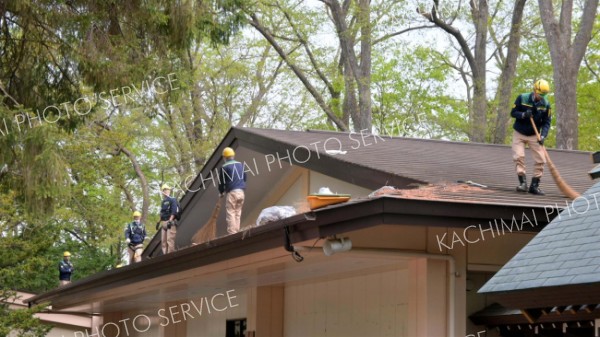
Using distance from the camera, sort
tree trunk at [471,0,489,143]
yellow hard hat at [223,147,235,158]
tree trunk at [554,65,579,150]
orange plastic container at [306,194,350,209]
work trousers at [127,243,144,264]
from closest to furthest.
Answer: orange plastic container at [306,194,350,209] → yellow hard hat at [223,147,235,158] → work trousers at [127,243,144,264] → tree trunk at [554,65,579,150] → tree trunk at [471,0,489,143]

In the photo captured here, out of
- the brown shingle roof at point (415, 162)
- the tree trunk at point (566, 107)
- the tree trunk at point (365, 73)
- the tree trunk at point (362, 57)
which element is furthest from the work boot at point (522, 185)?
the tree trunk at point (365, 73)

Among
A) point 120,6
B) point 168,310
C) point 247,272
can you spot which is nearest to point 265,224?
point 247,272

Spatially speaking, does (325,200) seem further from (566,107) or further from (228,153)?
(566,107)

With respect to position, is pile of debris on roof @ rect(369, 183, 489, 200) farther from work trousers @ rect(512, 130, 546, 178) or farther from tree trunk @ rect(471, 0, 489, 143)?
tree trunk @ rect(471, 0, 489, 143)

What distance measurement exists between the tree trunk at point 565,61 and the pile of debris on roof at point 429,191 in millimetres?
16303

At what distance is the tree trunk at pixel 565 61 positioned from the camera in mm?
27266

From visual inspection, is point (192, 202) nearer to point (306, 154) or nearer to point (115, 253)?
point (306, 154)

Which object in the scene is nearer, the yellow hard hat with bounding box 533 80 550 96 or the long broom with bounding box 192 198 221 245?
the yellow hard hat with bounding box 533 80 550 96

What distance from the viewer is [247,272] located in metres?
14.7

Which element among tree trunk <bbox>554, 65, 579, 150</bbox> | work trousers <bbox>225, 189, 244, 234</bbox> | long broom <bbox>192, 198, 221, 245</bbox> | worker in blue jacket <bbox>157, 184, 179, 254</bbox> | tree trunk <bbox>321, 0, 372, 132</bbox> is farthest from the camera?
tree trunk <bbox>321, 0, 372, 132</bbox>

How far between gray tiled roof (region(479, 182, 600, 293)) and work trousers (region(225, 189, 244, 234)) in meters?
6.94

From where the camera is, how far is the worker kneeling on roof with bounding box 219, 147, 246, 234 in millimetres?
15633

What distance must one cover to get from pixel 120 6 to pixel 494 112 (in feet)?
68.6

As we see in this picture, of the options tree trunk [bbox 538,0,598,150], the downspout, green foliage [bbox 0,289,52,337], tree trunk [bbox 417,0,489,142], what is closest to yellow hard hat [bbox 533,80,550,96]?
the downspout
